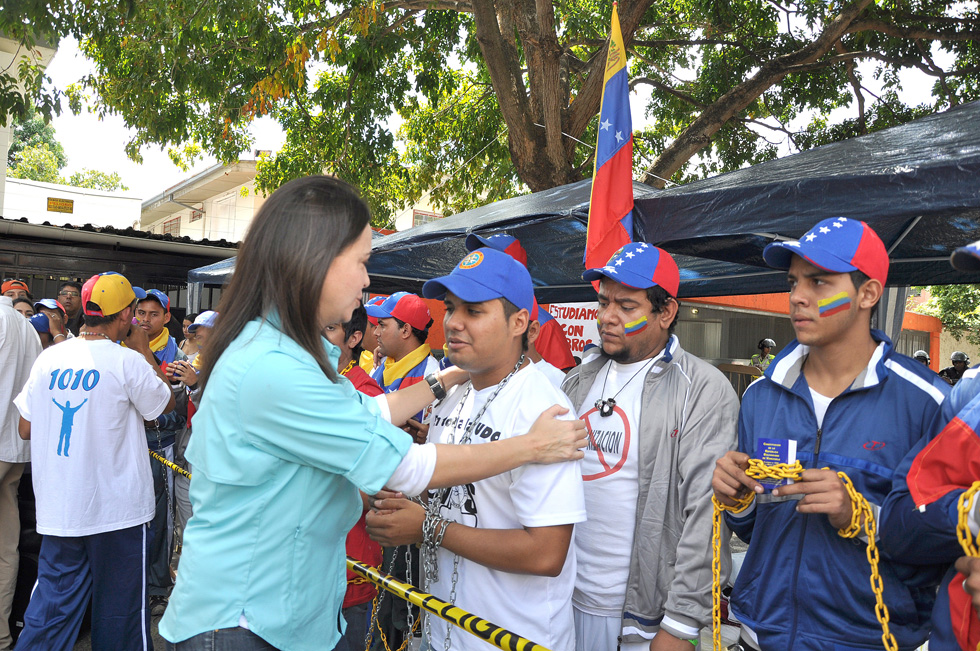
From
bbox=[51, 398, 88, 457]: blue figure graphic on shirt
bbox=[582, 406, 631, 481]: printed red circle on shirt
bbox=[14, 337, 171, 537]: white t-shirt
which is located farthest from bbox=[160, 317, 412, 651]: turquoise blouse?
bbox=[51, 398, 88, 457]: blue figure graphic on shirt

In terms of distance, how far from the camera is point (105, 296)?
12.4 ft

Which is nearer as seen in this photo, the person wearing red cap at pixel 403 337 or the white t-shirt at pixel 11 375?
the person wearing red cap at pixel 403 337

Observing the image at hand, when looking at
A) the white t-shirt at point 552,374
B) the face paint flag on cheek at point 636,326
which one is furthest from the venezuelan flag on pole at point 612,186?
the face paint flag on cheek at point 636,326

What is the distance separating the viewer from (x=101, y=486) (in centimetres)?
366

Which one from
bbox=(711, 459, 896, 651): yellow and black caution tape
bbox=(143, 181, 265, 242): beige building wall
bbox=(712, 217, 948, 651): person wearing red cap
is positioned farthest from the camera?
bbox=(143, 181, 265, 242): beige building wall

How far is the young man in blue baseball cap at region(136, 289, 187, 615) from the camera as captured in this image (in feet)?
16.8

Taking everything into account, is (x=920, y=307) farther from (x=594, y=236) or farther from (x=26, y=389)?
(x=26, y=389)

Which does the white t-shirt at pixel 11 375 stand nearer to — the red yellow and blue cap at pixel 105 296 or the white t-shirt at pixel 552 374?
the red yellow and blue cap at pixel 105 296

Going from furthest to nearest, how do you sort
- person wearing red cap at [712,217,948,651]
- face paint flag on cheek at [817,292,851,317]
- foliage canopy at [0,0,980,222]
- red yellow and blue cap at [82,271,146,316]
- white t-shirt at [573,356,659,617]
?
foliage canopy at [0,0,980,222], red yellow and blue cap at [82,271,146,316], white t-shirt at [573,356,659,617], face paint flag on cheek at [817,292,851,317], person wearing red cap at [712,217,948,651]

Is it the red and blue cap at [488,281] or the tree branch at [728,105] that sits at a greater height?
the tree branch at [728,105]

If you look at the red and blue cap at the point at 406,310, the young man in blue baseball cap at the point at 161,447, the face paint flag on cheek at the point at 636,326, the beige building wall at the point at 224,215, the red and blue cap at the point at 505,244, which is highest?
the beige building wall at the point at 224,215

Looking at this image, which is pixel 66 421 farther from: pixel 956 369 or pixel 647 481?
pixel 956 369

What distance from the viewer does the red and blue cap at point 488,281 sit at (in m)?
2.17

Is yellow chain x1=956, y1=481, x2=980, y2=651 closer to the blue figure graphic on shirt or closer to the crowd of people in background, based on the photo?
the crowd of people in background
